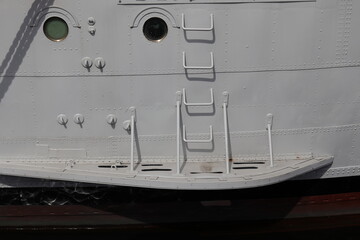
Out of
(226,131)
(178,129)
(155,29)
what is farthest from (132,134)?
(155,29)

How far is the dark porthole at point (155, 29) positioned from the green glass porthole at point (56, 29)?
1082mm

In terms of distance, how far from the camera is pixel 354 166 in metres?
7.62

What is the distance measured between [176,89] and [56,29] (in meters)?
1.82

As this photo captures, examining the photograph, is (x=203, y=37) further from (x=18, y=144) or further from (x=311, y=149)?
(x=18, y=144)

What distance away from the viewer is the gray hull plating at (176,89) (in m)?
6.84

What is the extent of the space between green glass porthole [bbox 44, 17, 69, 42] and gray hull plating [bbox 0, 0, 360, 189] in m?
0.03

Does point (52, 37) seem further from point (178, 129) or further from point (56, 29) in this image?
point (178, 129)

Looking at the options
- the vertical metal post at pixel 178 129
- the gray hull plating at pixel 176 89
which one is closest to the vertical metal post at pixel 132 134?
the gray hull plating at pixel 176 89

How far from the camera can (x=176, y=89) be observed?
7.09 m

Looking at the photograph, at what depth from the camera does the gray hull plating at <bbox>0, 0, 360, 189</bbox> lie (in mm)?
6840

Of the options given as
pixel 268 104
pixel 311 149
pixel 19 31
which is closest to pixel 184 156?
pixel 268 104

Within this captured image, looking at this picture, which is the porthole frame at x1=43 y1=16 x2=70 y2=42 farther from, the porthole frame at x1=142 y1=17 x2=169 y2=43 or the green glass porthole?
the porthole frame at x1=142 y1=17 x2=169 y2=43

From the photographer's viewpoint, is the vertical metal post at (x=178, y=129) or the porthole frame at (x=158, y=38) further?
the porthole frame at (x=158, y=38)

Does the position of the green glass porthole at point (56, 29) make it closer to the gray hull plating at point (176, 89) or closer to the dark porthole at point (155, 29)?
the gray hull plating at point (176, 89)
